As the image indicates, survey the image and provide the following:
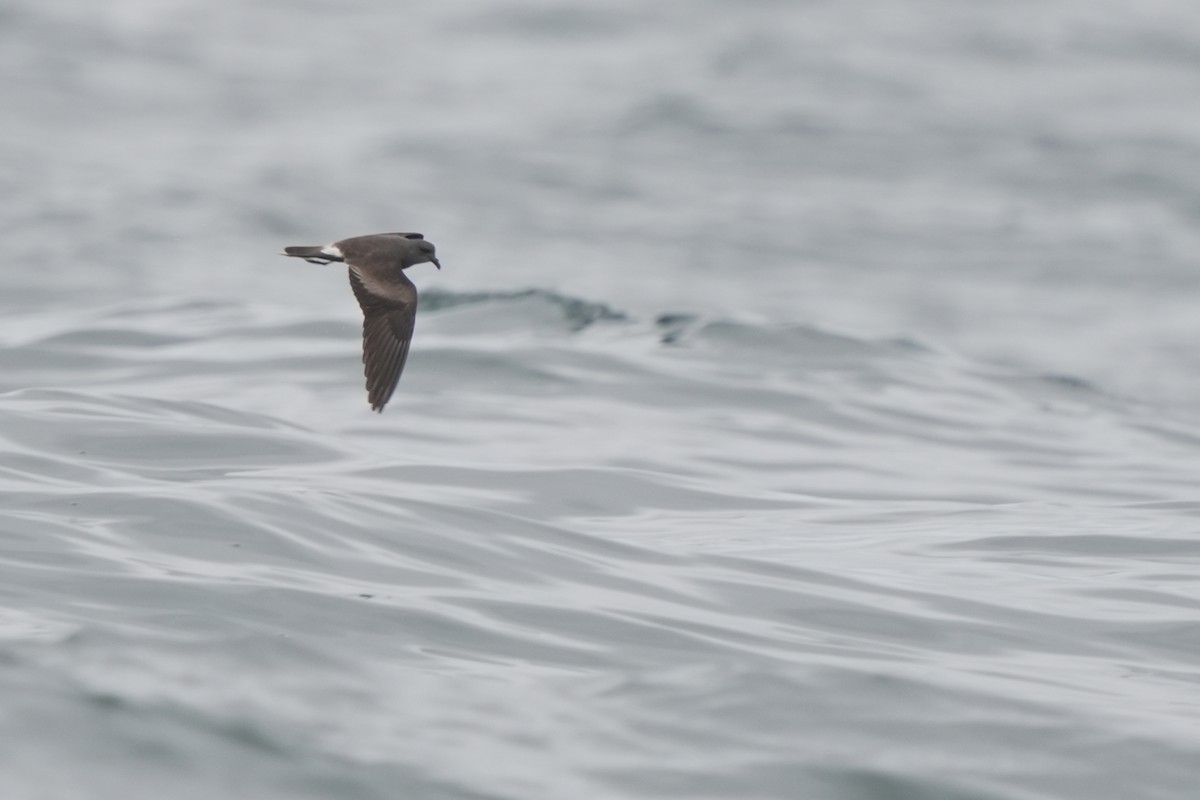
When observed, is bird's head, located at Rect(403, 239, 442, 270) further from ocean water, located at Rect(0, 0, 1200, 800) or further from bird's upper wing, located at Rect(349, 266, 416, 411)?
ocean water, located at Rect(0, 0, 1200, 800)

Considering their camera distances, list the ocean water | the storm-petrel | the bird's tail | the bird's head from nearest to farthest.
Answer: the ocean water
the bird's tail
the storm-petrel
the bird's head

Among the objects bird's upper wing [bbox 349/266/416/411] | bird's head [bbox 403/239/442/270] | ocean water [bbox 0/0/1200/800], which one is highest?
bird's head [bbox 403/239/442/270]

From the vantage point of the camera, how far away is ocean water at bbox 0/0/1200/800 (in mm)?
5148

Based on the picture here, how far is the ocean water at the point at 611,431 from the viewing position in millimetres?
5148

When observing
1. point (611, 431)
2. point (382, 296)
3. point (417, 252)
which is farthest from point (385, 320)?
point (611, 431)

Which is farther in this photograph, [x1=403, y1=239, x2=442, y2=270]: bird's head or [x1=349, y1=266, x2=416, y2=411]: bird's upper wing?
[x1=403, y1=239, x2=442, y2=270]: bird's head

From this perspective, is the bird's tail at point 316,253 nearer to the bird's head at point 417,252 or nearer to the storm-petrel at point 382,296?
the storm-petrel at point 382,296

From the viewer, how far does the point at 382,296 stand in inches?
265

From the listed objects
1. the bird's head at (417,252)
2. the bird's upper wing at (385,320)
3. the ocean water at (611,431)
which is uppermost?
the bird's head at (417,252)

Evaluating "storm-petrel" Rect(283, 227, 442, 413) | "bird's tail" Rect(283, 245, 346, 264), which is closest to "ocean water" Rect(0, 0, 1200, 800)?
"storm-petrel" Rect(283, 227, 442, 413)

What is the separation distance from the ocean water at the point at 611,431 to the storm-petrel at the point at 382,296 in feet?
2.26

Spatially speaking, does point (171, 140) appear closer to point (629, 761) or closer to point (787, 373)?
point (787, 373)

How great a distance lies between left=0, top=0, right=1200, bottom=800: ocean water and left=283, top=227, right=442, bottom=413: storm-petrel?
688 mm

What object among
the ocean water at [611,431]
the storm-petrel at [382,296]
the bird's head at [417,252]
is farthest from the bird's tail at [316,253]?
the ocean water at [611,431]
